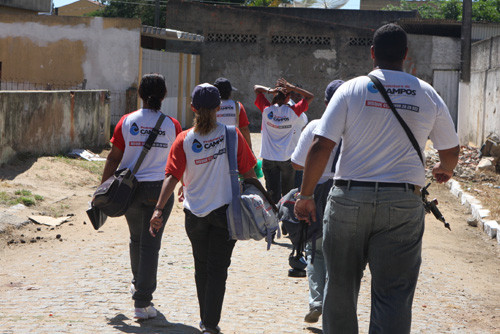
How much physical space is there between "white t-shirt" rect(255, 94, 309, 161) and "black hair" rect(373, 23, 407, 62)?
4304mm

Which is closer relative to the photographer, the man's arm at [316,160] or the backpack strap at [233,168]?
the man's arm at [316,160]

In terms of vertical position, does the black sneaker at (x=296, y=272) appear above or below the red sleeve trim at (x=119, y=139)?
below

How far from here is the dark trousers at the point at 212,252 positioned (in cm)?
468

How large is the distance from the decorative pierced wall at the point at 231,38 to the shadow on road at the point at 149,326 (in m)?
23.0

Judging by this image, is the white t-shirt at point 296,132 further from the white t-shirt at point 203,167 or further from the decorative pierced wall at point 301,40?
the decorative pierced wall at point 301,40

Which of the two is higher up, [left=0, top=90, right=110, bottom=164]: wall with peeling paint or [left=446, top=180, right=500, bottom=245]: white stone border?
[left=0, top=90, right=110, bottom=164]: wall with peeling paint

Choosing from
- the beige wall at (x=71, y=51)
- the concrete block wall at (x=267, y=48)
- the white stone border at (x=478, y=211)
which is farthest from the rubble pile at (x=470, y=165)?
the concrete block wall at (x=267, y=48)

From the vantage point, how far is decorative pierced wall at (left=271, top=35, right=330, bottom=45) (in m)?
27.5

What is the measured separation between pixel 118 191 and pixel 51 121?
345 inches

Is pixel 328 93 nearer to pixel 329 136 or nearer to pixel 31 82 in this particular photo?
pixel 329 136

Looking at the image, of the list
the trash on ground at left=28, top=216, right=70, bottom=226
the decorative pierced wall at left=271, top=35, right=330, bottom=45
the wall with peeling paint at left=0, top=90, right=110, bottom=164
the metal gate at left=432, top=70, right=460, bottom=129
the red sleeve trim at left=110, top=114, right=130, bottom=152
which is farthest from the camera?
the decorative pierced wall at left=271, top=35, right=330, bottom=45

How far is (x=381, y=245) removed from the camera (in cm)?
365

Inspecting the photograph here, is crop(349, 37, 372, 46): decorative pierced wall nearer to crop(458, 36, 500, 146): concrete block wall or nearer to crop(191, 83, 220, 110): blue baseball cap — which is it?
crop(458, 36, 500, 146): concrete block wall

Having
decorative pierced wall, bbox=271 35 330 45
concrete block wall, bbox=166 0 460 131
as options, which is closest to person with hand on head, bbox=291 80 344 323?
concrete block wall, bbox=166 0 460 131
